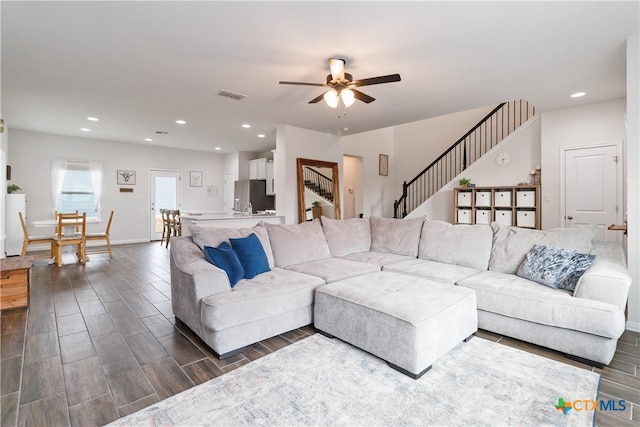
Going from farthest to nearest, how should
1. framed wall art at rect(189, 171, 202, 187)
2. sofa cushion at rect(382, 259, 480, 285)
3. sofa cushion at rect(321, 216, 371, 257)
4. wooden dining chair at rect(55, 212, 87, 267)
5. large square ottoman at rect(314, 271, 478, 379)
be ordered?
framed wall art at rect(189, 171, 202, 187) → wooden dining chair at rect(55, 212, 87, 267) → sofa cushion at rect(321, 216, 371, 257) → sofa cushion at rect(382, 259, 480, 285) → large square ottoman at rect(314, 271, 478, 379)

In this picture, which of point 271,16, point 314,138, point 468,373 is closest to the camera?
point 468,373

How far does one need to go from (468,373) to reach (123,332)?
284 cm

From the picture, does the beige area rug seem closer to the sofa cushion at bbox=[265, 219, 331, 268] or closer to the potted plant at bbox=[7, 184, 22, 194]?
the sofa cushion at bbox=[265, 219, 331, 268]

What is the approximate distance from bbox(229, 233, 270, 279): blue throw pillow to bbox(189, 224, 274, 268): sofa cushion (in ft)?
0.47

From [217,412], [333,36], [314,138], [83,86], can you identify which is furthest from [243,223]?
[217,412]

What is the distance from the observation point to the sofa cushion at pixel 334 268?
304 cm

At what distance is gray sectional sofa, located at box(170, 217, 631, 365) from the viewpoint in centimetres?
225

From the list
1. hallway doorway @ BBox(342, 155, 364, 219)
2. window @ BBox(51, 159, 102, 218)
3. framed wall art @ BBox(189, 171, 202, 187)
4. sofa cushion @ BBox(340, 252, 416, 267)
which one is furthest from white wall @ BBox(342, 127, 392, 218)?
window @ BBox(51, 159, 102, 218)

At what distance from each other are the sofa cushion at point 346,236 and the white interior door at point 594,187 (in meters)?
3.38

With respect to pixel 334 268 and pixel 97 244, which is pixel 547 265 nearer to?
pixel 334 268

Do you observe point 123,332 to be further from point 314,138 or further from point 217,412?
point 314,138

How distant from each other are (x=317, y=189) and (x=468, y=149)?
3826mm

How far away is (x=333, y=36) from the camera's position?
271 centimetres

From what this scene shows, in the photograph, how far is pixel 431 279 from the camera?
3.02 m
